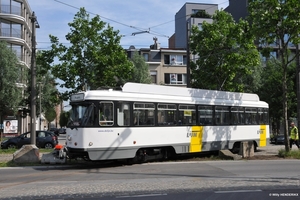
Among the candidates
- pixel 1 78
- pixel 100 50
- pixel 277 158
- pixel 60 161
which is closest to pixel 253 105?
pixel 277 158

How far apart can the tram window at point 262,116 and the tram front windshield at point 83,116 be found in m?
10.8

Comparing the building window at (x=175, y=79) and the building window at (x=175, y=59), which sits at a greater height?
the building window at (x=175, y=59)

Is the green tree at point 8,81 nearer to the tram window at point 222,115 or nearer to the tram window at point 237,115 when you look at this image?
the tram window at point 222,115

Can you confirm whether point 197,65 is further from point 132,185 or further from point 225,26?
point 132,185

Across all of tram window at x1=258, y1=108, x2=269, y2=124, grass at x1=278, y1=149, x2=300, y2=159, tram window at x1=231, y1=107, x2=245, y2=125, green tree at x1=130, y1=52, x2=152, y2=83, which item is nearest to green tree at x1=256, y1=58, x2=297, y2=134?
green tree at x1=130, y1=52, x2=152, y2=83

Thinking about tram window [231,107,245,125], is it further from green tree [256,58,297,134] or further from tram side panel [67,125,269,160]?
green tree [256,58,297,134]

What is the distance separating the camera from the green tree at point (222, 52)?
2217 cm

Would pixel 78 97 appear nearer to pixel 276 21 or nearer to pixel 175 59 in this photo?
pixel 276 21

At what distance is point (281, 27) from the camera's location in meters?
16.9

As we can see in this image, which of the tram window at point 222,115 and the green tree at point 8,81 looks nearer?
the tram window at point 222,115

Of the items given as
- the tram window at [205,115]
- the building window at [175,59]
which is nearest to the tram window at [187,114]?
the tram window at [205,115]

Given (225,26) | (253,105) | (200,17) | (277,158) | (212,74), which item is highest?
(200,17)

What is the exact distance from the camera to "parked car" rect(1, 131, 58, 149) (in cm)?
2622

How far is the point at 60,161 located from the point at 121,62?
833 centimetres
